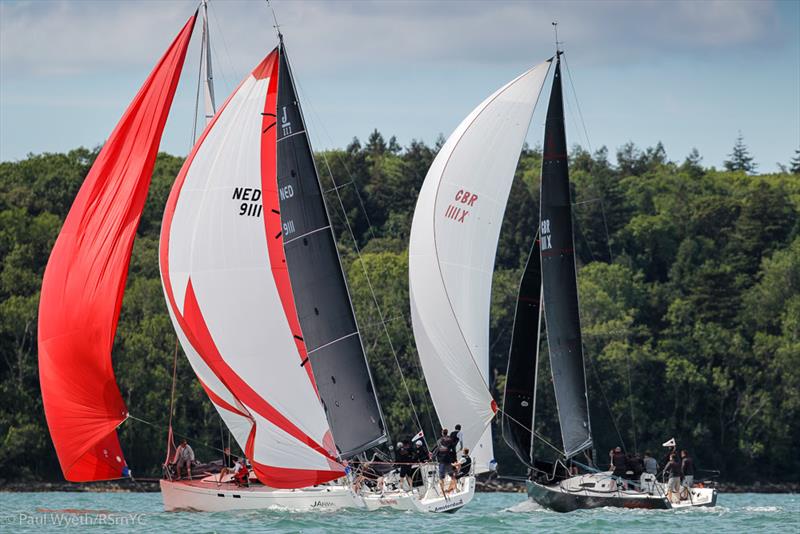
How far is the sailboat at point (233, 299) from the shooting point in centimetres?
2606

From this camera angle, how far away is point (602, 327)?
63.1 m

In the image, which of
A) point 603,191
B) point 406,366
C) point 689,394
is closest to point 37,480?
point 406,366

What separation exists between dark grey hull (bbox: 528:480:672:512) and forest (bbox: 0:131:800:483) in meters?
17.9

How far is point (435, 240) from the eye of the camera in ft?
102

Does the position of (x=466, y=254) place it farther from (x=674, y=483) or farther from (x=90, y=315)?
(x=90, y=315)

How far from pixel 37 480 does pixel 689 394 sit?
83.0 ft

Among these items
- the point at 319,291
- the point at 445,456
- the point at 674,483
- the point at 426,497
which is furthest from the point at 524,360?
the point at 319,291

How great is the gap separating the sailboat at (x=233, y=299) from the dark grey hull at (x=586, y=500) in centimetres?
427

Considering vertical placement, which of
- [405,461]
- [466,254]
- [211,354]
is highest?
[466,254]

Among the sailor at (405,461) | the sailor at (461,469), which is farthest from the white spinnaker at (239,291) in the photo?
the sailor at (461,469)

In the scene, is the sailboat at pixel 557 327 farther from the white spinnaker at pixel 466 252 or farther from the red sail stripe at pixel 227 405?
the red sail stripe at pixel 227 405

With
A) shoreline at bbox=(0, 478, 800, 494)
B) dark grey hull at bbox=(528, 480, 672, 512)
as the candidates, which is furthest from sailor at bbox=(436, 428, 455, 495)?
shoreline at bbox=(0, 478, 800, 494)

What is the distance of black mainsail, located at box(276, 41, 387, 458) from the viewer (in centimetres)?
2891

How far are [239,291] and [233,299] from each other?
192mm
